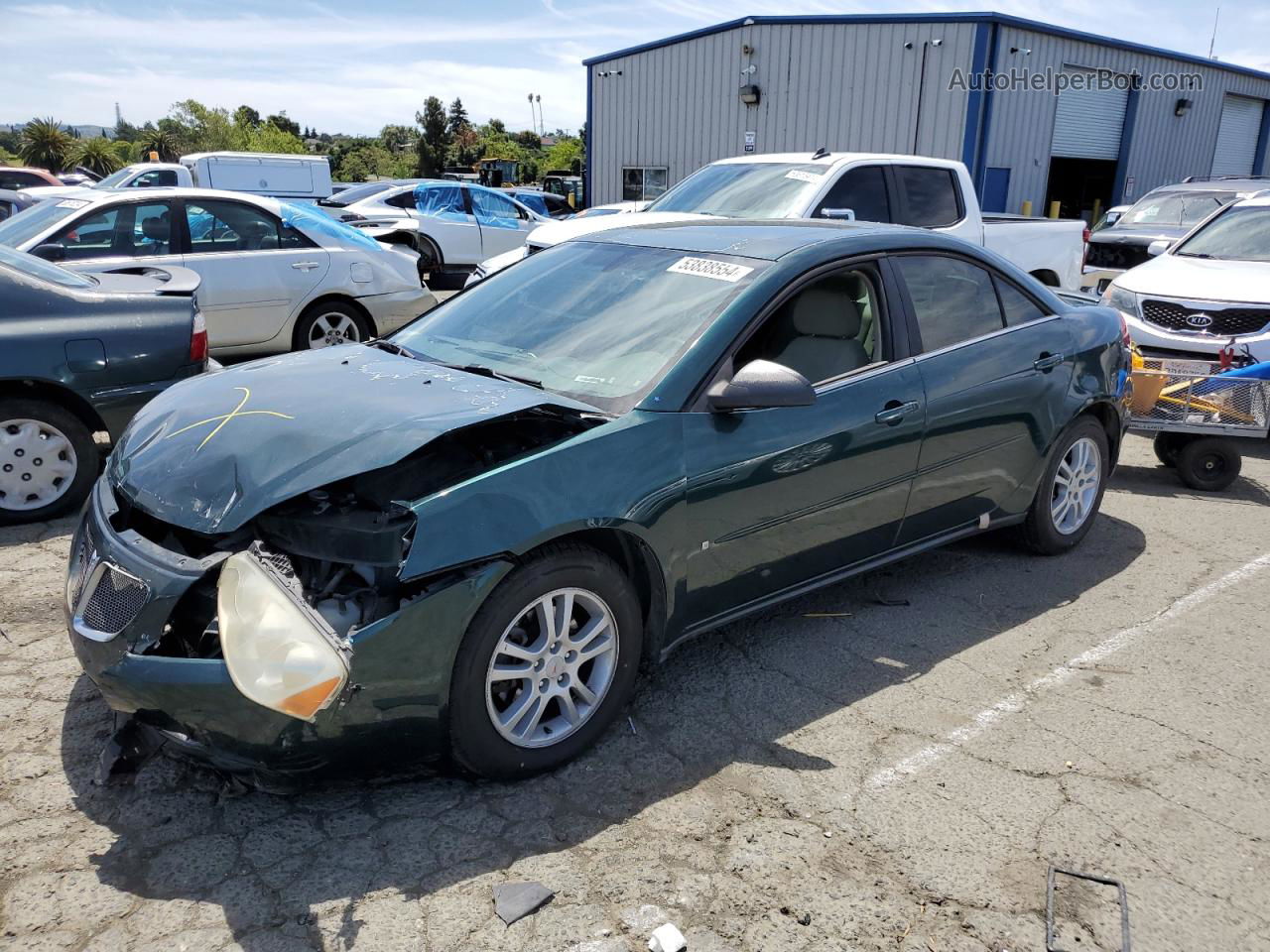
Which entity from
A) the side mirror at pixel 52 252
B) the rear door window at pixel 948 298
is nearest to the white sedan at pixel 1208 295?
the rear door window at pixel 948 298

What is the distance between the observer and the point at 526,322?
3939mm

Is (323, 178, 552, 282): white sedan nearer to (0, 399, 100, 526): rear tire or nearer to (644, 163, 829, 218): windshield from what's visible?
(644, 163, 829, 218): windshield

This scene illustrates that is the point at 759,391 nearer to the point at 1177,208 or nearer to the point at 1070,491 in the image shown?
the point at 1070,491

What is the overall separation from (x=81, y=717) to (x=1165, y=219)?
1520 cm

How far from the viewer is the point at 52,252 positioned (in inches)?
279

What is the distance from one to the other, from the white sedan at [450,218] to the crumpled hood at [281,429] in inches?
472

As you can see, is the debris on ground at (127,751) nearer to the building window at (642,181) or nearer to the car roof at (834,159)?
the car roof at (834,159)

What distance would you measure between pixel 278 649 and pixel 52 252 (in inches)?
242

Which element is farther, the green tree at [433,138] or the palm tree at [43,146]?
the green tree at [433,138]

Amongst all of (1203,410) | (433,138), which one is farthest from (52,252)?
(433,138)

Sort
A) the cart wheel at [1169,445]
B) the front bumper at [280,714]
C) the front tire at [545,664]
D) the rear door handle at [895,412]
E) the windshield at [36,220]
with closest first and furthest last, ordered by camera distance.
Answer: the front bumper at [280,714]
the front tire at [545,664]
the rear door handle at [895,412]
the cart wheel at [1169,445]
the windshield at [36,220]

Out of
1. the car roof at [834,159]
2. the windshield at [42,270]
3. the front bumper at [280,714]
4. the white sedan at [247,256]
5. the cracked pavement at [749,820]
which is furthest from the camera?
the car roof at [834,159]

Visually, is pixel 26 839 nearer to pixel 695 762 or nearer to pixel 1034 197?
pixel 695 762

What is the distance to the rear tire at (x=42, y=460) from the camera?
4.97 meters
